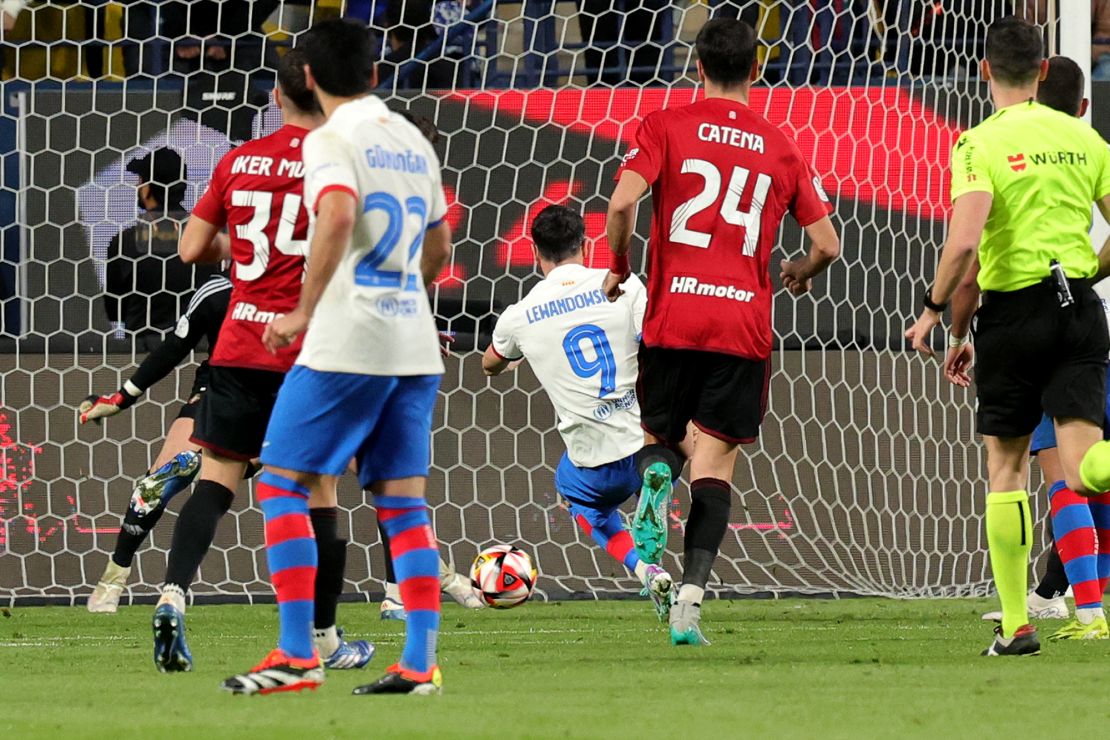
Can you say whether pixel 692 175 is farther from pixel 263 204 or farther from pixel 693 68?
pixel 693 68

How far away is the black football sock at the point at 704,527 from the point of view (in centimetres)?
574

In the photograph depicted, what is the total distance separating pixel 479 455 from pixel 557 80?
6.53ft

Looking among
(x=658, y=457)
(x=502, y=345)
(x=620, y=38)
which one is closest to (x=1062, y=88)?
(x=658, y=457)

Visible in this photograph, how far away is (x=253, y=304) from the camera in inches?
207

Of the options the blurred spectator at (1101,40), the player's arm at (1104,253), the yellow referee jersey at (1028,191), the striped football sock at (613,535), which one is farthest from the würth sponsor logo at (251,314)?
the blurred spectator at (1101,40)

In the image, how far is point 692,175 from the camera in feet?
19.5

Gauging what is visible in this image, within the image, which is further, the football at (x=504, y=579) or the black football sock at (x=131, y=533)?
the black football sock at (x=131, y=533)

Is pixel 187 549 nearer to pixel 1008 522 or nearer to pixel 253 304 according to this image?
pixel 253 304

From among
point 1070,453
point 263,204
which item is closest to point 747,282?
point 1070,453

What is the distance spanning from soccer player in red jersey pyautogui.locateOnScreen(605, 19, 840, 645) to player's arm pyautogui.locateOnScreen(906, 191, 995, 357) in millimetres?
620

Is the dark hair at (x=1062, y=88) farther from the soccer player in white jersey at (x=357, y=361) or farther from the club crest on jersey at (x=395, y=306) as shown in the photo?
the club crest on jersey at (x=395, y=306)

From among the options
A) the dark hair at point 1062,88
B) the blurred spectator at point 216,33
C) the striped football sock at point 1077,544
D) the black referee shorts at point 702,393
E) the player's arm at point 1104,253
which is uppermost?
the blurred spectator at point 216,33

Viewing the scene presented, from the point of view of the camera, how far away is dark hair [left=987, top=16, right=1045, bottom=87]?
17.9ft

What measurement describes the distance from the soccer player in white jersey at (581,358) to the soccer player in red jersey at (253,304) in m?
1.96
